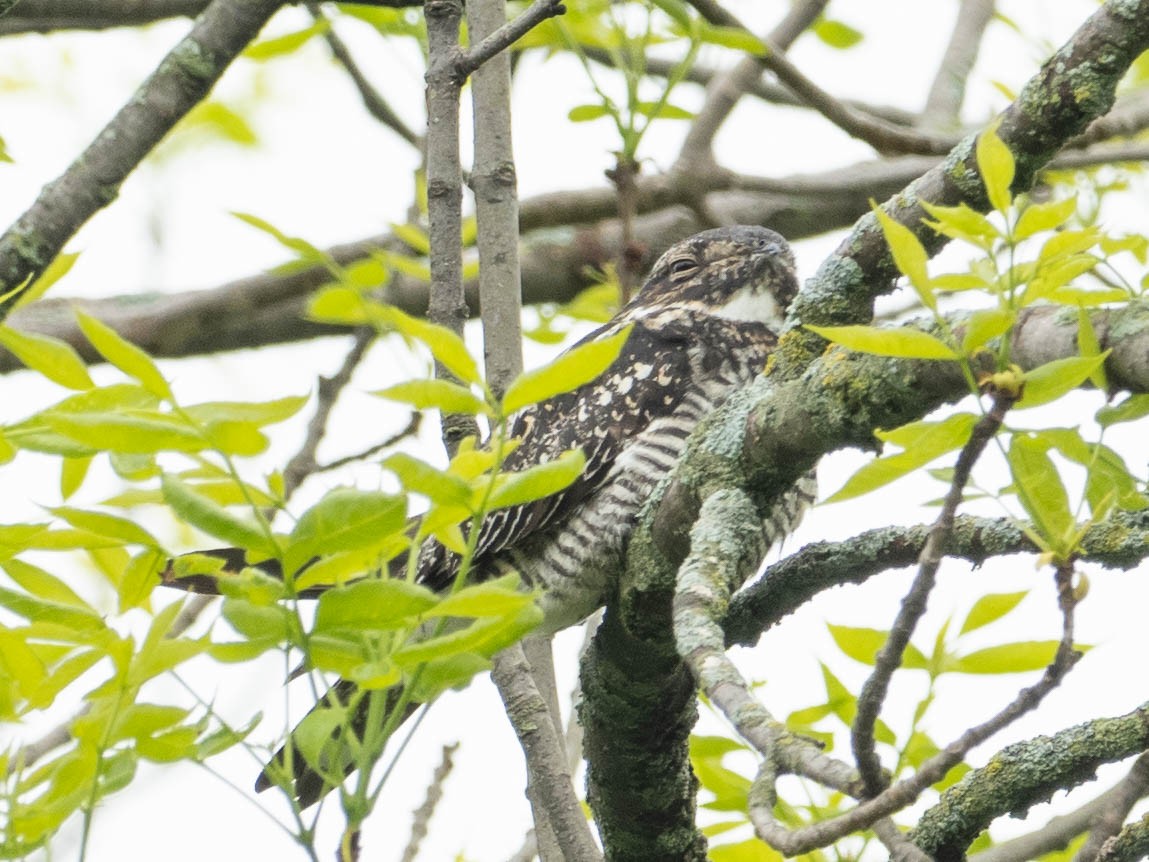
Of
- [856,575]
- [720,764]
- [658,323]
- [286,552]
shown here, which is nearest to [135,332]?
[658,323]

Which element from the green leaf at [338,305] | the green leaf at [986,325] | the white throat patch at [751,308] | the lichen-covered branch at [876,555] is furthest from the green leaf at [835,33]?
the green leaf at [986,325]

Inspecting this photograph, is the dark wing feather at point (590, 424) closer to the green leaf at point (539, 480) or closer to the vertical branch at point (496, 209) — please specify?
the vertical branch at point (496, 209)

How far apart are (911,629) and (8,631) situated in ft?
3.92

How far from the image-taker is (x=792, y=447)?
91.1 inches

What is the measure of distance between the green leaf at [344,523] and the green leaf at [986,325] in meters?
0.64

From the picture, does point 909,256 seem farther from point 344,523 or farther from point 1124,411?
point 344,523

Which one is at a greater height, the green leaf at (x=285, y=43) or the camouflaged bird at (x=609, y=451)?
the green leaf at (x=285, y=43)

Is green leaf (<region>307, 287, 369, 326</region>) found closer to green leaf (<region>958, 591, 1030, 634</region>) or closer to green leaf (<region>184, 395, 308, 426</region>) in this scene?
green leaf (<region>184, 395, 308, 426</region>)

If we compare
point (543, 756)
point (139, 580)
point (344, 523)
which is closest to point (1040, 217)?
point (344, 523)

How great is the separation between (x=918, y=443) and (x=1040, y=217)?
0.28 meters

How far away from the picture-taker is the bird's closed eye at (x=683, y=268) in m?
4.62

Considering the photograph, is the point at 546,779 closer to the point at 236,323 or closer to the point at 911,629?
the point at 911,629

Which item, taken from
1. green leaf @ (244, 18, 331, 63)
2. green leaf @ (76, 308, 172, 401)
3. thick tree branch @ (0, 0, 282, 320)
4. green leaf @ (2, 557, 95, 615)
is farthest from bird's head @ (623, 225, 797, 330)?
green leaf @ (76, 308, 172, 401)

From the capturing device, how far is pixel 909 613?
1.47 meters
